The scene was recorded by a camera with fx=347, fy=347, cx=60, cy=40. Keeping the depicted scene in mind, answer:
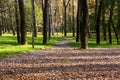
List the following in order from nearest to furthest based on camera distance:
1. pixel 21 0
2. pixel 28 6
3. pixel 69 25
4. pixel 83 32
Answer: pixel 83 32, pixel 21 0, pixel 28 6, pixel 69 25

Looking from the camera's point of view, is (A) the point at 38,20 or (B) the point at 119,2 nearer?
(B) the point at 119,2

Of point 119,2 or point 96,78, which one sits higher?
point 119,2

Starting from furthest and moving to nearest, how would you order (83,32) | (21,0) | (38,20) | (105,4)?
1. (38,20)
2. (105,4)
3. (21,0)
4. (83,32)

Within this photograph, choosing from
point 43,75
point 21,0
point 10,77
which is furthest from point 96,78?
point 21,0

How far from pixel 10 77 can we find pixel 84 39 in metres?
20.4

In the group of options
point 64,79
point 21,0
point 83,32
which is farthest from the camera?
point 21,0

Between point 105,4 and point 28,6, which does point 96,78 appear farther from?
point 28,6

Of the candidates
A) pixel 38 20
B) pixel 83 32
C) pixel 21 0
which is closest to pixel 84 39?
pixel 83 32

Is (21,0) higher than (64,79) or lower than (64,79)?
higher

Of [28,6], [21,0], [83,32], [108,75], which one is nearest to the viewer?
[108,75]

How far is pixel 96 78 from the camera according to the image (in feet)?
41.1

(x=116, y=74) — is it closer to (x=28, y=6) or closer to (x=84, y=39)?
(x=84, y=39)

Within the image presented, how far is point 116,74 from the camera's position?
44.5 ft

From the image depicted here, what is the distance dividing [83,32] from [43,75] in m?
19.6
